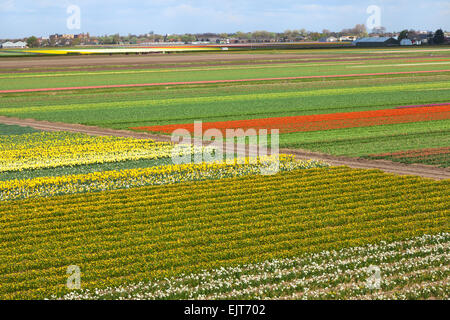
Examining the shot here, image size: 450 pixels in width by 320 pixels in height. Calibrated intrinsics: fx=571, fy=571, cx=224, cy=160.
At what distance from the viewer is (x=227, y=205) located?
22.5 meters

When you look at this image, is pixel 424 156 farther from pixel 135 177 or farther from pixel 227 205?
pixel 135 177

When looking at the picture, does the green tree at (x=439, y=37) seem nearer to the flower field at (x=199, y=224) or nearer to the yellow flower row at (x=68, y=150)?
the yellow flower row at (x=68, y=150)

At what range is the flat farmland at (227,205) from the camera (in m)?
15.7

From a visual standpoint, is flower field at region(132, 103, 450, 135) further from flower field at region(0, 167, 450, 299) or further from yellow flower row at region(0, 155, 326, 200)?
flower field at region(0, 167, 450, 299)

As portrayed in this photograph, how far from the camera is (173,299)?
48.0 ft

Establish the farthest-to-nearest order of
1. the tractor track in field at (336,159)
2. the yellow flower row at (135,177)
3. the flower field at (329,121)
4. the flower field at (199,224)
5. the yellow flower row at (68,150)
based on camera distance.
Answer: the flower field at (329,121) → the yellow flower row at (68,150) → the tractor track in field at (336,159) → the yellow flower row at (135,177) → the flower field at (199,224)

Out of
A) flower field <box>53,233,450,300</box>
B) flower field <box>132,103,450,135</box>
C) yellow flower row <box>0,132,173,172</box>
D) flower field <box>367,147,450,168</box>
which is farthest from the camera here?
flower field <box>132,103,450,135</box>

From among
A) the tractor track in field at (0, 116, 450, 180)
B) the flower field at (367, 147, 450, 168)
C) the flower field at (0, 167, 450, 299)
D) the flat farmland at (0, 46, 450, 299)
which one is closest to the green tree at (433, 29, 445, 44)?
the flat farmland at (0, 46, 450, 299)

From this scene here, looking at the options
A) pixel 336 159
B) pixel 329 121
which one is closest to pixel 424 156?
pixel 336 159

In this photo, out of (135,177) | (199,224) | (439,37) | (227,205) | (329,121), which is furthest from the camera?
(439,37)

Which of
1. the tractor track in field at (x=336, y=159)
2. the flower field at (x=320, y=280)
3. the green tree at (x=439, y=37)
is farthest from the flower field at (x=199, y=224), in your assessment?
the green tree at (x=439, y=37)

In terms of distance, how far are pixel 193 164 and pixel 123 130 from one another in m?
13.0

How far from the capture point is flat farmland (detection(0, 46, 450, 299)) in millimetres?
15672

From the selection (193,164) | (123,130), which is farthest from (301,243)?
(123,130)
